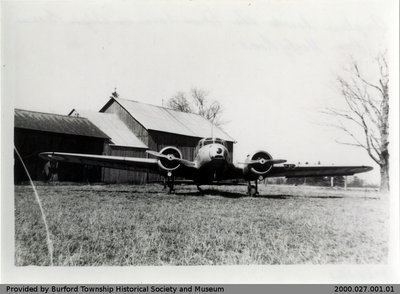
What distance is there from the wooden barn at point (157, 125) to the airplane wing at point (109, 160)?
9.75 metres

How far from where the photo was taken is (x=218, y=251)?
6352 mm

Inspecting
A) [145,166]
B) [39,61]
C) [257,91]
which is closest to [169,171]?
[145,166]

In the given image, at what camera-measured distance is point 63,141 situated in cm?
1855

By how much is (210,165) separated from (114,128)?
14496mm

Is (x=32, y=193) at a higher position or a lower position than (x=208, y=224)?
higher

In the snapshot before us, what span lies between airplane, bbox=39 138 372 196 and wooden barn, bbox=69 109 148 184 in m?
8.12

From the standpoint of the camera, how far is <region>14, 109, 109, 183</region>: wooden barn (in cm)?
1525

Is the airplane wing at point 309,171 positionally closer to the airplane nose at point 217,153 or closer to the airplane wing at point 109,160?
the airplane nose at point 217,153

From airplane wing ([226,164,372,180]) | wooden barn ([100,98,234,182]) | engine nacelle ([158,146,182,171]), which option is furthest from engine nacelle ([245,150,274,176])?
wooden barn ([100,98,234,182])

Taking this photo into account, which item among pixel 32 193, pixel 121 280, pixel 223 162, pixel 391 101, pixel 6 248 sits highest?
pixel 391 101

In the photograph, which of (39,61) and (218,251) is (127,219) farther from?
(39,61)

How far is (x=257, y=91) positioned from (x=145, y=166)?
7942mm

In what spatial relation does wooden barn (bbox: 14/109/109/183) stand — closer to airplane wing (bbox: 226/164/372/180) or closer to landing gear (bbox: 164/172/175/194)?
landing gear (bbox: 164/172/175/194)

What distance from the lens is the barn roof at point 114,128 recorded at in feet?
82.7
